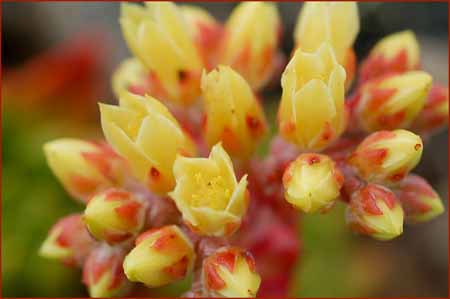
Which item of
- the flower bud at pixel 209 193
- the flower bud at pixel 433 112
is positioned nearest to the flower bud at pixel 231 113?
the flower bud at pixel 209 193

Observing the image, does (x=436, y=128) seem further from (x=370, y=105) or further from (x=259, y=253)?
(x=259, y=253)

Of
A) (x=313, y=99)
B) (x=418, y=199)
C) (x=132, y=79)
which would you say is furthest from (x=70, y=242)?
(x=418, y=199)

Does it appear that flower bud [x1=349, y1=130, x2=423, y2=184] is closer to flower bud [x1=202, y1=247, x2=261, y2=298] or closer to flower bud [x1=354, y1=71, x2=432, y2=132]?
flower bud [x1=354, y1=71, x2=432, y2=132]

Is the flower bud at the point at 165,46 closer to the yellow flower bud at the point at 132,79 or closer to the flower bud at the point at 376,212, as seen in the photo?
the yellow flower bud at the point at 132,79

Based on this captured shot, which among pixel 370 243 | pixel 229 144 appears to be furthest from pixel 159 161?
pixel 370 243

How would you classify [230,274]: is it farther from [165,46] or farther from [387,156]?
[165,46]

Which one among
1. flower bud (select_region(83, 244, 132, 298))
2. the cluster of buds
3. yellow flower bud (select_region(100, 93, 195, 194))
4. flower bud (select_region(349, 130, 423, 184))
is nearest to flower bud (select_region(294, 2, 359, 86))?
the cluster of buds
